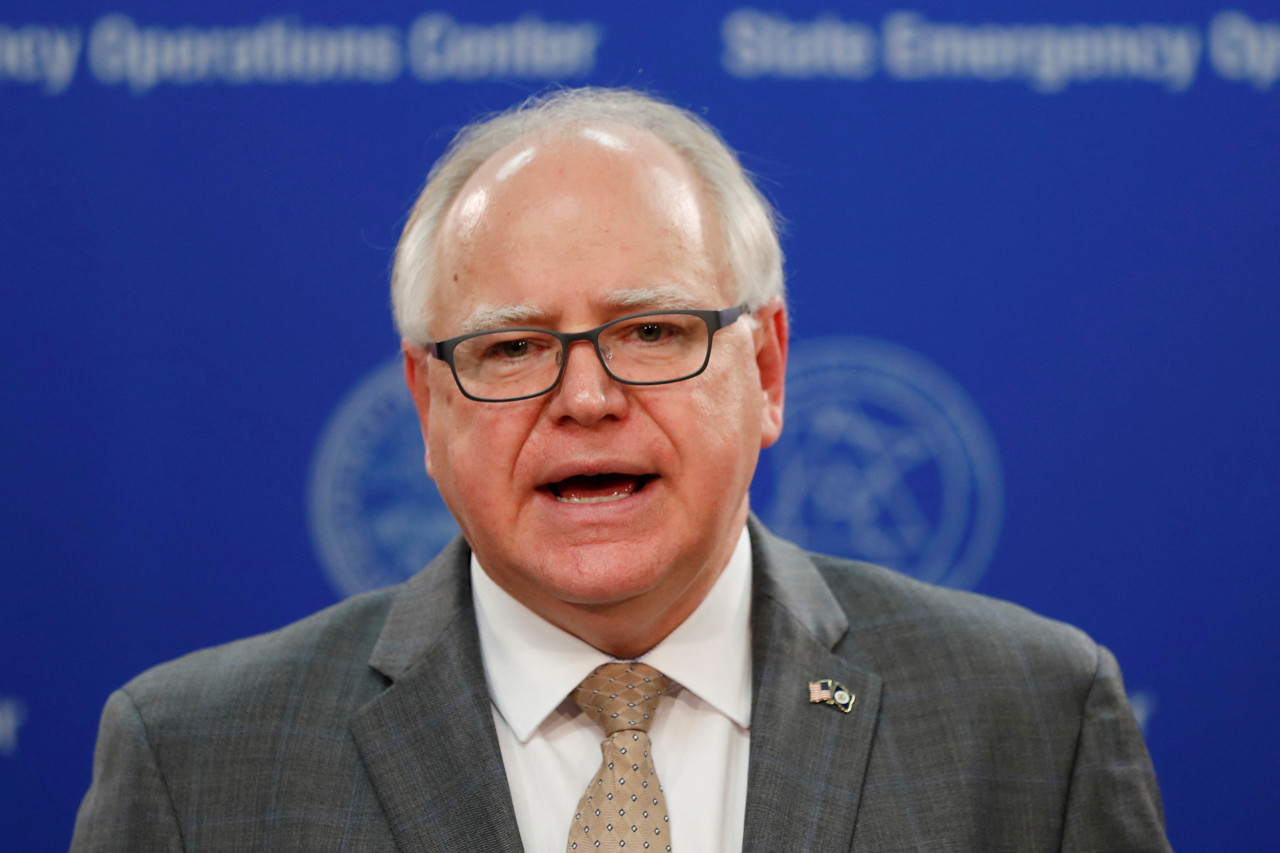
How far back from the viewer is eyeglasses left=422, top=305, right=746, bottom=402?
168 cm

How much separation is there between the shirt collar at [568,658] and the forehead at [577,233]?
0.51 metres

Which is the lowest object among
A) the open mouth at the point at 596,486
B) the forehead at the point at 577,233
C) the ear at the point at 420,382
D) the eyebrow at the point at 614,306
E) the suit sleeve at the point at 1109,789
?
the suit sleeve at the point at 1109,789

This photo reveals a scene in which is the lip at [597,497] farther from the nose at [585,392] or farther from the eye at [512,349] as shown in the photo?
the eye at [512,349]

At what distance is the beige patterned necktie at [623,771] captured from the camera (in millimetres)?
1684

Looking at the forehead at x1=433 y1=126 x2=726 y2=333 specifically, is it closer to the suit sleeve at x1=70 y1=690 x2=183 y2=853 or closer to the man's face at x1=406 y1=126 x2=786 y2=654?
the man's face at x1=406 y1=126 x2=786 y2=654

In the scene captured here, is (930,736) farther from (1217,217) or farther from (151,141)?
(151,141)

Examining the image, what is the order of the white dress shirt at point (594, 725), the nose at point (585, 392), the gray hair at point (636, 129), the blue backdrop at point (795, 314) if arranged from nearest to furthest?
1. the nose at point (585, 392)
2. the white dress shirt at point (594, 725)
3. the gray hair at point (636, 129)
4. the blue backdrop at point (795, 314)

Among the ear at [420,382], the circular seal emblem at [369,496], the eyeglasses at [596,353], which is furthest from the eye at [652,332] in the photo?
the circular seal emblem at [369,496]

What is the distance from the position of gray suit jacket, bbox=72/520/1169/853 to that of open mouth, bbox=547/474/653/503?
1.14 ft

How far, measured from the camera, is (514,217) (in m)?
1.74

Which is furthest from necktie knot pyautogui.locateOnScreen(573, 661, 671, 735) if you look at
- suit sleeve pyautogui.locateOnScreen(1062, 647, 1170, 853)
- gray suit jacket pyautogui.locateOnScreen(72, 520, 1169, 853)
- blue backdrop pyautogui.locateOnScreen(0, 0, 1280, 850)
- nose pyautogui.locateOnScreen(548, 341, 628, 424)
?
blue backdrop pyautogui.locateOnScreen(0, 0, 1280, 850)

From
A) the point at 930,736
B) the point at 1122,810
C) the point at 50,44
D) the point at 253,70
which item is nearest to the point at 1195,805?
the point at 1122,810

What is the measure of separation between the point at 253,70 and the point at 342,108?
0.76 ft

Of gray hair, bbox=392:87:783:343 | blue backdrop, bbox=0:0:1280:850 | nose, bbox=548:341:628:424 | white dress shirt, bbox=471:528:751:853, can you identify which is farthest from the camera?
blue backdrop, bbox=0:0:1280:850
